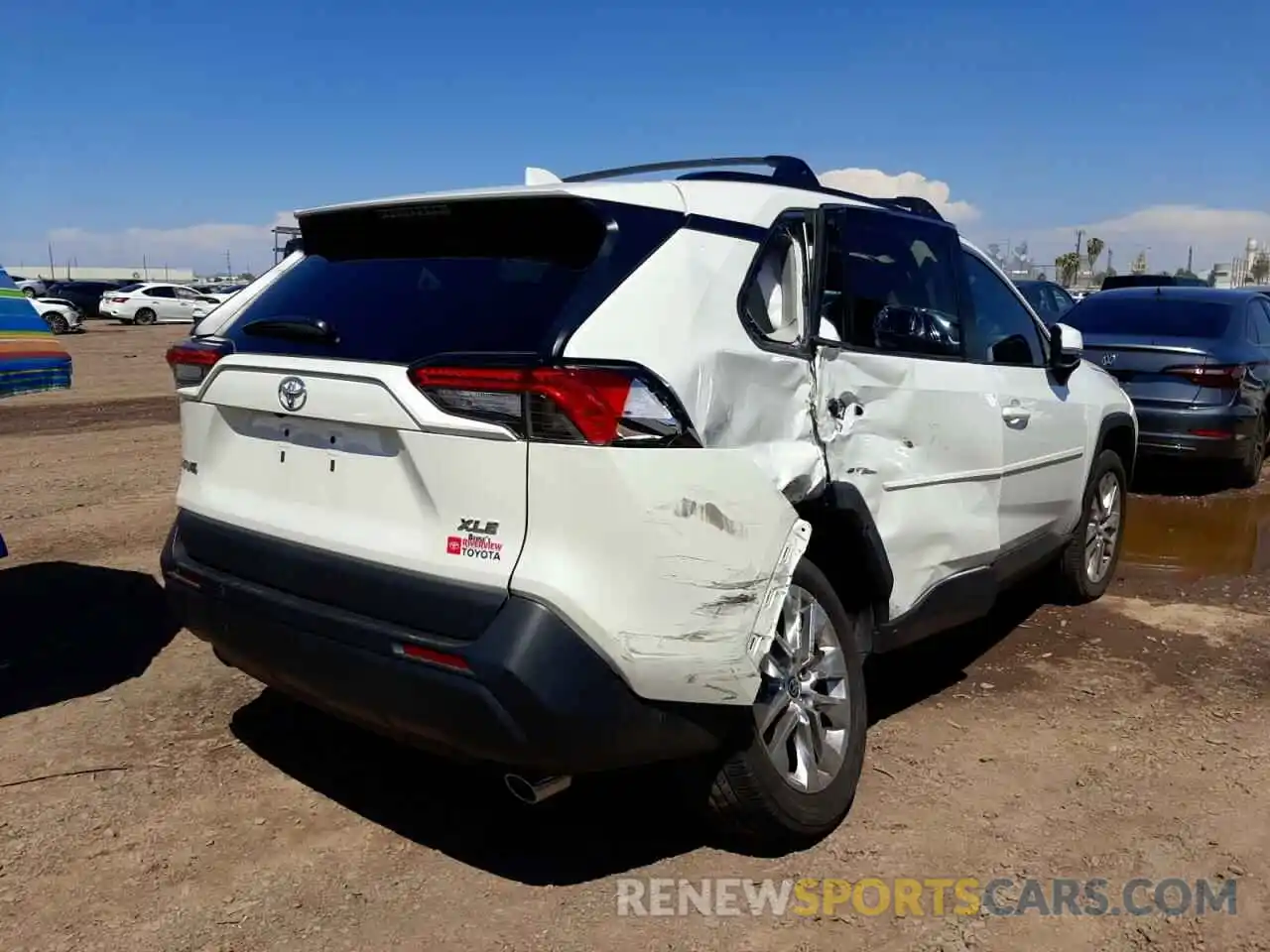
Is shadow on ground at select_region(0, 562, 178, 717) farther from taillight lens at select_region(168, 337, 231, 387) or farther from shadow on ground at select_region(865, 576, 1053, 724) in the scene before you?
shadow on ground at select_region(865, 576, 1053, 724)

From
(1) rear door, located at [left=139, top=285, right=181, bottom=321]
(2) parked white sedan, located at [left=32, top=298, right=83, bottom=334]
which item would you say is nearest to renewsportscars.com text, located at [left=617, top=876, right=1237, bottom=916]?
(2) parked white sedan, located at [left=32, top=298, right=83, bottom=334]

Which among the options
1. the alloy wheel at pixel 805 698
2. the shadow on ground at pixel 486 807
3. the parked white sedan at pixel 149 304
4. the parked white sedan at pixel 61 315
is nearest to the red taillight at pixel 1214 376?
the alloy wheel at pixel 805 698

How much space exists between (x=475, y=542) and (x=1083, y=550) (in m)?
4.06

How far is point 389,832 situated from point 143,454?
767 centimetres

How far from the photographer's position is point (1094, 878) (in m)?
3.10

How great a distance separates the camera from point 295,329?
301cm

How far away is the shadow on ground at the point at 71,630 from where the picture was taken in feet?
14.2

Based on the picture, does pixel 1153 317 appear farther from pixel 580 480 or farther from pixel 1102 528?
pixel 580 480

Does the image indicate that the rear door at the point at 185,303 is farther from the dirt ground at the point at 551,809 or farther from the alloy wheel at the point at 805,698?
the alloy wheel at the point at 805,698

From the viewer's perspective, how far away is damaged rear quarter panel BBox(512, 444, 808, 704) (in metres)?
2.53

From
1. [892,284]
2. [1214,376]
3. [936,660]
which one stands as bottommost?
[936,660]

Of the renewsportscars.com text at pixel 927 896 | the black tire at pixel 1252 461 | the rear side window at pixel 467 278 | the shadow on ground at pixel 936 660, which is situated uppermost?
the rear side window at pixel 467 278

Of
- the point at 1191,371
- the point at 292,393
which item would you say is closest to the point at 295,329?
the point at 292,393

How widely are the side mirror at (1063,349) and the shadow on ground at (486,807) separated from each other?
2.73 meters
